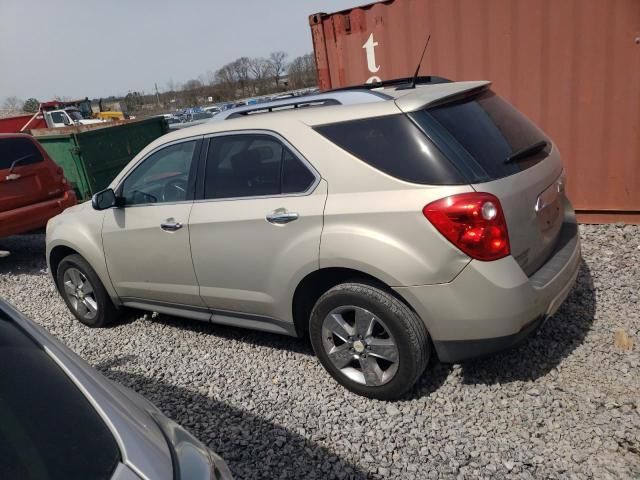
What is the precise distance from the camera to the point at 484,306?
101 inches

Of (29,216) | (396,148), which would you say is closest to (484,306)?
(396,148)

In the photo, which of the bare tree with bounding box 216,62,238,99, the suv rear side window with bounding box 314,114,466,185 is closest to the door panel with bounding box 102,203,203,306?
the suv rear side window with bounding box 314,114,466,185

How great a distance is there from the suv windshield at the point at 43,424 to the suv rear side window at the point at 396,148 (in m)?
1.87

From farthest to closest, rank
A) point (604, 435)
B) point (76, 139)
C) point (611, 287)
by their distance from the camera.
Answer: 1. point (76, 139)
2. point (611, 287)
3. point (604, 435)

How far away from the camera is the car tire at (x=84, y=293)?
4457mm

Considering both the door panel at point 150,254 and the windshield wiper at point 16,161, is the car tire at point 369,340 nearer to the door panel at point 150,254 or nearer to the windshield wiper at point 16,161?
the door panel at point 150,254

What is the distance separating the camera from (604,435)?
2.58 m

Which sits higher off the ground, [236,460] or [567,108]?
[567,108]

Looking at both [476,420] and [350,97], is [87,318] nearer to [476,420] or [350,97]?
[350,97]

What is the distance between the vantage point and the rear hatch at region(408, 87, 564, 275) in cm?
263

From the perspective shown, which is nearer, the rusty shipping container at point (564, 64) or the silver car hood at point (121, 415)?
the silver car hood at point (121, 415)

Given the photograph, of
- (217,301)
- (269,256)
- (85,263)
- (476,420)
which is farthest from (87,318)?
(476,420)

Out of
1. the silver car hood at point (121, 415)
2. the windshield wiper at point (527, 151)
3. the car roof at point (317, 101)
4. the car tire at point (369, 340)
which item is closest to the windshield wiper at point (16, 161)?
the car roof at point (317, 101)

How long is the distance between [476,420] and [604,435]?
2.09 ft
